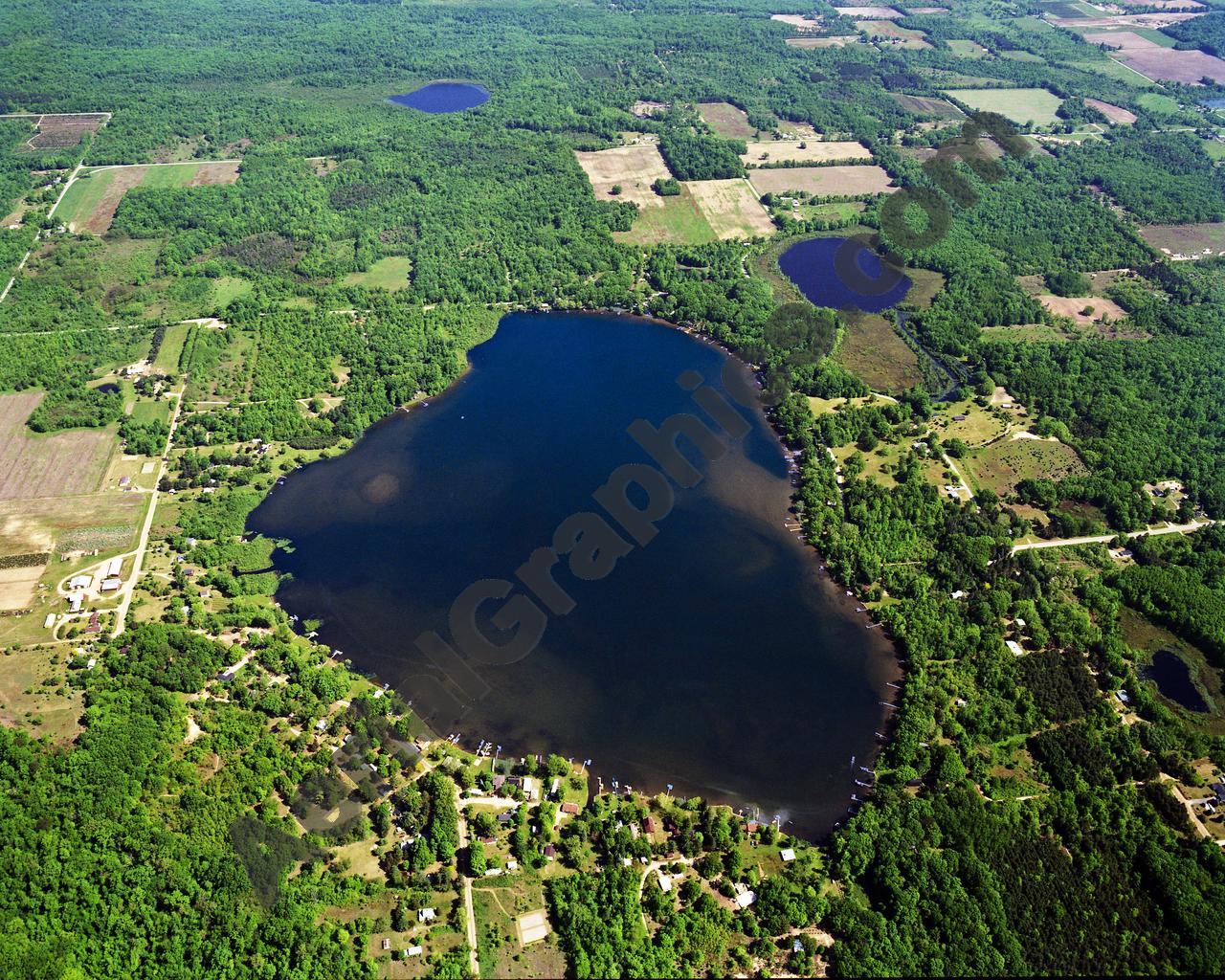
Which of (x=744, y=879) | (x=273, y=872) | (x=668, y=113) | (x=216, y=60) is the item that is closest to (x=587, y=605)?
(x=744, y=879)

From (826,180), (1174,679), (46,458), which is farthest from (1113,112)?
(46,458)

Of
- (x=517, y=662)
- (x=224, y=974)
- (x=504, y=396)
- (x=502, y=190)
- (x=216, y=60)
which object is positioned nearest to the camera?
(x=224, y=974)

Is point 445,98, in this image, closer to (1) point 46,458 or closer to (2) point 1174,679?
(1) point 46,458

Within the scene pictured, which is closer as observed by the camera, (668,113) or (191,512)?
(191,512)

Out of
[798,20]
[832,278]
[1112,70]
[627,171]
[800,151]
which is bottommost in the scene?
[832,278]

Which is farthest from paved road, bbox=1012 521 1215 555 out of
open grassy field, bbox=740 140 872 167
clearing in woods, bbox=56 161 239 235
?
clearing in woods, bbox=56 161 239 235

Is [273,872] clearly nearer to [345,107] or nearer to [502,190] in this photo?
[502,190]

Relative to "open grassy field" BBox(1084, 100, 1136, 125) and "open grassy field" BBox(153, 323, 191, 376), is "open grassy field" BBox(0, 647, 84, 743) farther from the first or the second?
"open grassy field" BBox(1084, 100, 1136, 125)
